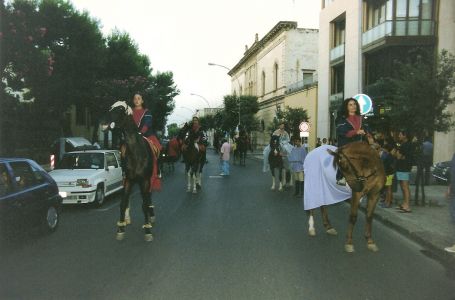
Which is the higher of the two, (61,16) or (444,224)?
(61,16)

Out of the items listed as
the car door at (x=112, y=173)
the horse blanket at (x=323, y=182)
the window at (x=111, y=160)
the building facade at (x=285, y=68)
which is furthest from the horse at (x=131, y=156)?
the building facade at (x=285, y=68)

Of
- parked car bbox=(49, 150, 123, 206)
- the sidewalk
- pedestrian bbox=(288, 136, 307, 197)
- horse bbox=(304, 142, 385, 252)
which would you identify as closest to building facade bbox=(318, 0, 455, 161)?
pedestrian bbox=(288, 136, 307, 197)

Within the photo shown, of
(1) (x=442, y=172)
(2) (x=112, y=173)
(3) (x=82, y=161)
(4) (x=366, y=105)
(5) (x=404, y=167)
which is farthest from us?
(1) (x=442, y=172)

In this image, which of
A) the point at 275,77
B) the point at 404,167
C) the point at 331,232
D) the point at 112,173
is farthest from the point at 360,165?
the point at 275,77

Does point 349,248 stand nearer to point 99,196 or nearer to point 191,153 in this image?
point 99,196

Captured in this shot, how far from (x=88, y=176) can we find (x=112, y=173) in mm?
1688

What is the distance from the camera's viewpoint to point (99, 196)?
11.9 metres

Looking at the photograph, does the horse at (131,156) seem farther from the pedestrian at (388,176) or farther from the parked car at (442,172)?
the parked car at (442,172)

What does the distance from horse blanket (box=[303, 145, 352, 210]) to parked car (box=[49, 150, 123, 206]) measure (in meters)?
5.79

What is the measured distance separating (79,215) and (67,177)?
1.28m

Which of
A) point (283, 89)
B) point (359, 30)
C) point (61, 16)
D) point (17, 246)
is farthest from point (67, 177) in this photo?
point (283, 89)

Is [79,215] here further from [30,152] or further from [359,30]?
[359,30]

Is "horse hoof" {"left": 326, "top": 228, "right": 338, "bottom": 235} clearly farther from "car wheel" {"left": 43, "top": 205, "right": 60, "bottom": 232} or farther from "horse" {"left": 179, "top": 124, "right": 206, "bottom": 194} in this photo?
"horse" {"left": 179, "top": 124, "right": 206, "bottom": 194}

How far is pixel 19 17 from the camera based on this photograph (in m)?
16.6
